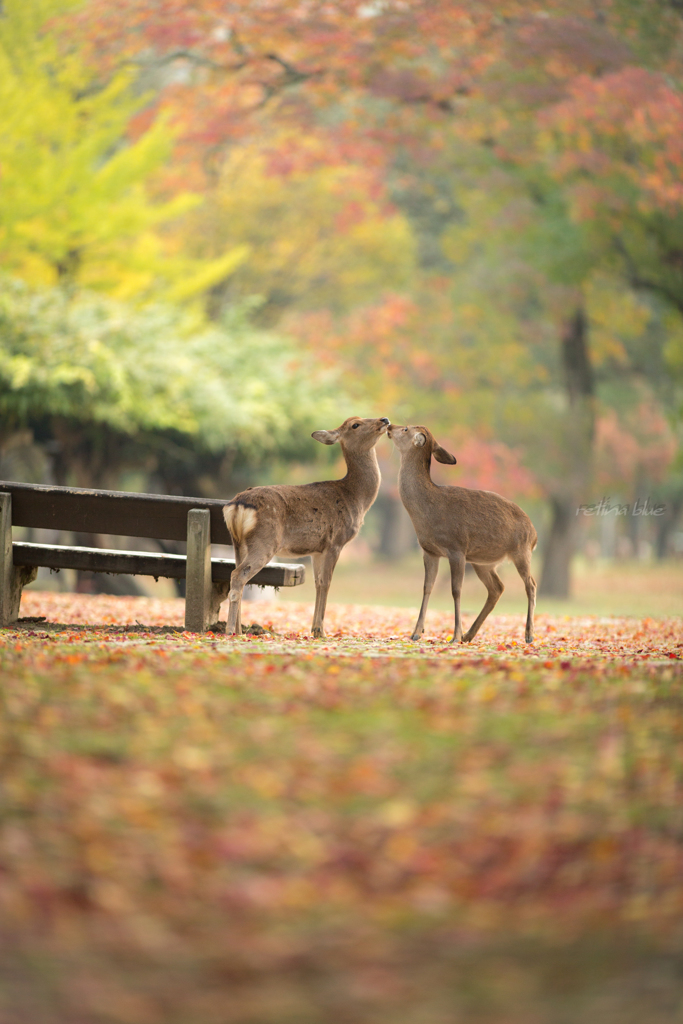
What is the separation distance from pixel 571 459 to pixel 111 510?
16512mm

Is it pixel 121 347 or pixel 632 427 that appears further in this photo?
pixel 632 427

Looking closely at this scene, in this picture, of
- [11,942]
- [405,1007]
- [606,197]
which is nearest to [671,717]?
[405,1007]

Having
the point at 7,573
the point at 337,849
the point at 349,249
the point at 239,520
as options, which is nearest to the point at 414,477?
the point at 239,520

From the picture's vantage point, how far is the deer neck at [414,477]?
866cm

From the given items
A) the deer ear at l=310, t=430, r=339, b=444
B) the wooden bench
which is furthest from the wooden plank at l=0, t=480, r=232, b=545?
the deer ear at l=310, t=430, r=339, b=444

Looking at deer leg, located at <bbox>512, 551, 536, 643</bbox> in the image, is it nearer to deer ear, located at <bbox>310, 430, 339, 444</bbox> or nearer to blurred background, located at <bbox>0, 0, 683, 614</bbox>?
deer ear, located at <bbox>310, 430, 339, 444</bbox>

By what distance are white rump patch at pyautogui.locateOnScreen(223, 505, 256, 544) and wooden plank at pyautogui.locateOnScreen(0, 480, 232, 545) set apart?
55cm

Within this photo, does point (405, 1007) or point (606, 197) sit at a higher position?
point (606, 197)

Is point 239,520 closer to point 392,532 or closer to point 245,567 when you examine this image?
point 245,567

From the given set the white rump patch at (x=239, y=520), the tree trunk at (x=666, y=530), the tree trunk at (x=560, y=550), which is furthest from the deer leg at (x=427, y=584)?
the tree trunk at (x=666, y=530)

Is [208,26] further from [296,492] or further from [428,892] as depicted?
[428,892]

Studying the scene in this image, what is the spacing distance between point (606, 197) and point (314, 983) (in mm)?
18655

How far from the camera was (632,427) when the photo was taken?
99.5 feet

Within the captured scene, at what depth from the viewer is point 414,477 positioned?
8.73 metres
